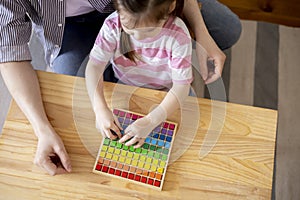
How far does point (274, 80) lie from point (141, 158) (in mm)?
797

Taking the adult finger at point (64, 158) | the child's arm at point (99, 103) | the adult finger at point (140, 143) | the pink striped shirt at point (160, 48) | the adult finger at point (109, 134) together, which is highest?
the pink striped shirt at point (160, 48)

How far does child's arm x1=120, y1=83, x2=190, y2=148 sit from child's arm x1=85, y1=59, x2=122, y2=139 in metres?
0.03

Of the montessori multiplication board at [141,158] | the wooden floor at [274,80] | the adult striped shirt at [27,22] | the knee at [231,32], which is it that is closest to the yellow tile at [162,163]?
the montessori multiplication board at [141,158]

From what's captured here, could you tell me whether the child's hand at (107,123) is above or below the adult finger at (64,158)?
above

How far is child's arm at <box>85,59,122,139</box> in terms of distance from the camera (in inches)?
29.1

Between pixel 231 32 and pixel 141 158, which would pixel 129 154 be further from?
pixel 231 32

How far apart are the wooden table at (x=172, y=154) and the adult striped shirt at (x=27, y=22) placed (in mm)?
74

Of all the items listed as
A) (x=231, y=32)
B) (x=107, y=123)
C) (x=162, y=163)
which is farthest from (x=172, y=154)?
(x=231, y=32)

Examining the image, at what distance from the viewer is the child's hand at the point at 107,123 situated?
74 centimetres

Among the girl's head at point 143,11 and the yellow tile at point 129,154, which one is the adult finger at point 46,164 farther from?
the girl's head at point 143,11

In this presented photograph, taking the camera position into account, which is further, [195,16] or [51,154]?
[195,16]

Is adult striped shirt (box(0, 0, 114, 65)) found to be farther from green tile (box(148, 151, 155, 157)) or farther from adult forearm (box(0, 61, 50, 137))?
green tile (box(148, 151, 155, 157))

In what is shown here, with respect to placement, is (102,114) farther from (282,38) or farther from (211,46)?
(282,38)

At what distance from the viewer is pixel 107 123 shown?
2.42 ft
